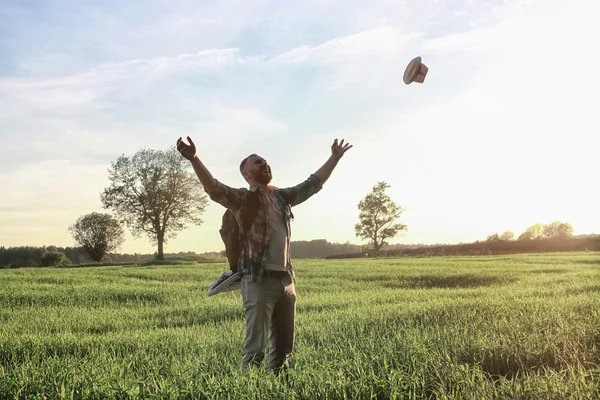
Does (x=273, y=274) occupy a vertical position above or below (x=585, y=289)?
above

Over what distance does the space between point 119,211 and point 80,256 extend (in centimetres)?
2599

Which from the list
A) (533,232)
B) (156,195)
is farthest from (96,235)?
(533,232)

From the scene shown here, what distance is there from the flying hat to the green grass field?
3.39 m

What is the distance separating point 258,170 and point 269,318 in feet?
4.83

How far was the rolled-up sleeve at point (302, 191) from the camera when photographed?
582 cm

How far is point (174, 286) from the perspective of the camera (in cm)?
1827

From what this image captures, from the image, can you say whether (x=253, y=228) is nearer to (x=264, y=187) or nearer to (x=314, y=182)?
(x=264, y=187)

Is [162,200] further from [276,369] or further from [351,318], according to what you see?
[276,369]

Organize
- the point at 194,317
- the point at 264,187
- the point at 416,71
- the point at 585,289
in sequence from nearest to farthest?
the point at 264,187 → the point at 416,71 → the point at 194,317 → the point at 585,289

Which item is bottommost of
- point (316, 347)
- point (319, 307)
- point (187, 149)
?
point (316, 347)

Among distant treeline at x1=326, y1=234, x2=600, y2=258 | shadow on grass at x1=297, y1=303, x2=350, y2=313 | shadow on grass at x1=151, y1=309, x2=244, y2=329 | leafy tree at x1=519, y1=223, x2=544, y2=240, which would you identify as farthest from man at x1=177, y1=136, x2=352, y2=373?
leafy tree at x1=519, y1=223, x2=544, y2=240

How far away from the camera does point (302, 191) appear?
595cm

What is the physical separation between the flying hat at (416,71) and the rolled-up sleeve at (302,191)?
6.84 ft

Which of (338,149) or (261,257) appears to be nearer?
(261,257)
